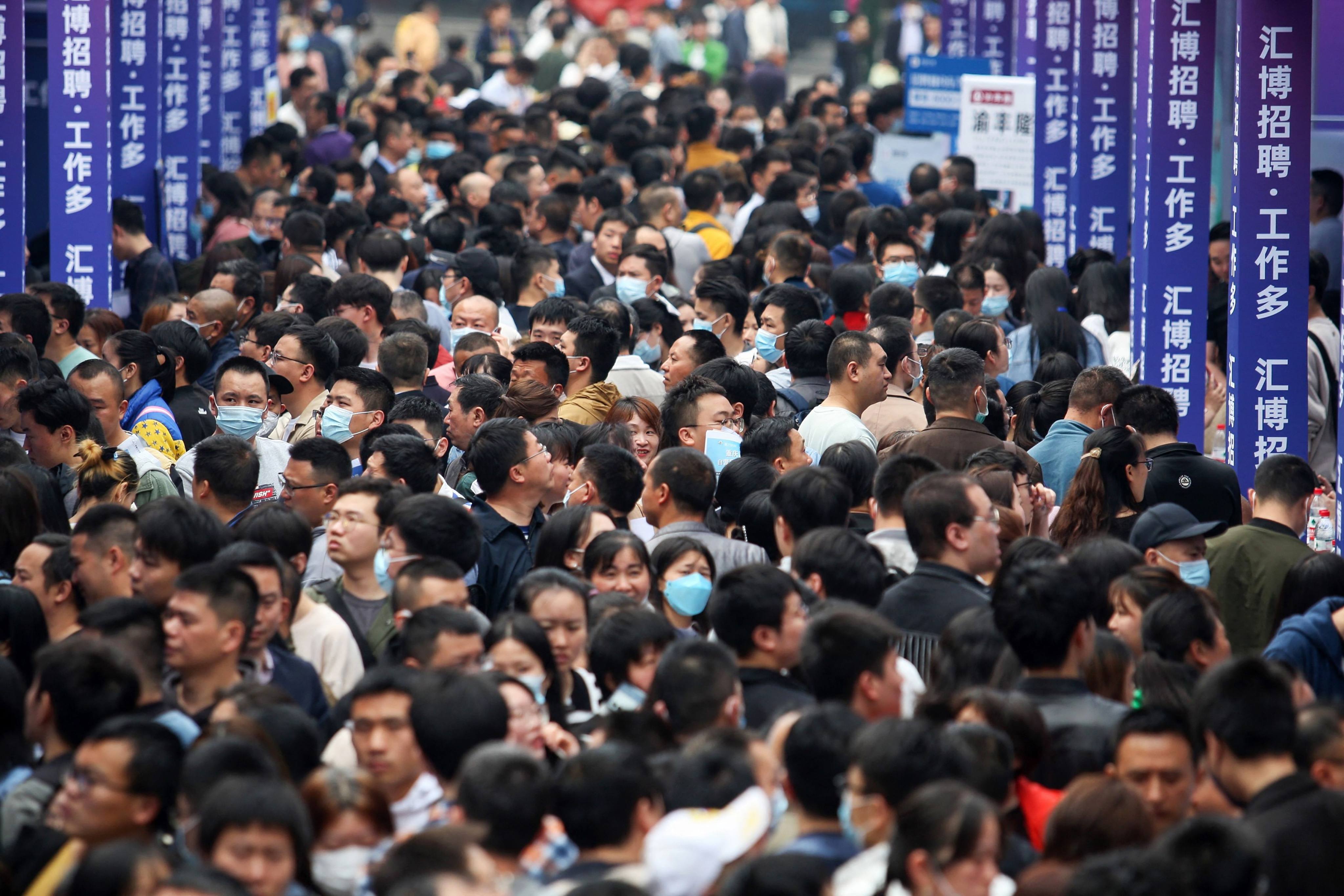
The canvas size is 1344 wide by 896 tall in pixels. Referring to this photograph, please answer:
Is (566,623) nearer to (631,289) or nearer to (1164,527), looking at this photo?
(1164,527)

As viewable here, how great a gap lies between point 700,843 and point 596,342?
5143 millimetres

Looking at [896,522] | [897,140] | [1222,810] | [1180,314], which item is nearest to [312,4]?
[897,140]

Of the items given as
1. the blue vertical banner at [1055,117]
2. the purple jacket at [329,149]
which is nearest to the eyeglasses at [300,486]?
the blue vertical banner at [1055,117]

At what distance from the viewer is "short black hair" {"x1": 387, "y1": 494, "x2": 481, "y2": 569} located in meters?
6.20

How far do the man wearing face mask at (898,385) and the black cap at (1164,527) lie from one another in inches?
72.6

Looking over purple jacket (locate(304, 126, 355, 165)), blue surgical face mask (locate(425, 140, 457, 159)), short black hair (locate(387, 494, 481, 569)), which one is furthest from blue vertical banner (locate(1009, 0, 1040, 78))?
short black hair (locate(387, 494, 481, 569))

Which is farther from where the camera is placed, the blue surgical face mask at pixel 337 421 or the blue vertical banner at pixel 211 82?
the blue vertical banner at pixel 211 82

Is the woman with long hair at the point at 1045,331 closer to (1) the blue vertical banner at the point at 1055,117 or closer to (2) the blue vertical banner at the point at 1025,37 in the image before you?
(1) the blue vertical banner at the point at 1055,117

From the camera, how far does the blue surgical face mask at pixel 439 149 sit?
18.4 m

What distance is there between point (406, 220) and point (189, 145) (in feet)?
10.9

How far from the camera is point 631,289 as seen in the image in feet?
37.5

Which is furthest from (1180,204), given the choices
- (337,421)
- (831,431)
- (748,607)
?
(748,607)

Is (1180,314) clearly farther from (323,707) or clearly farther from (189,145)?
(189,145)

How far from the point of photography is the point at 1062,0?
52.1 feet
